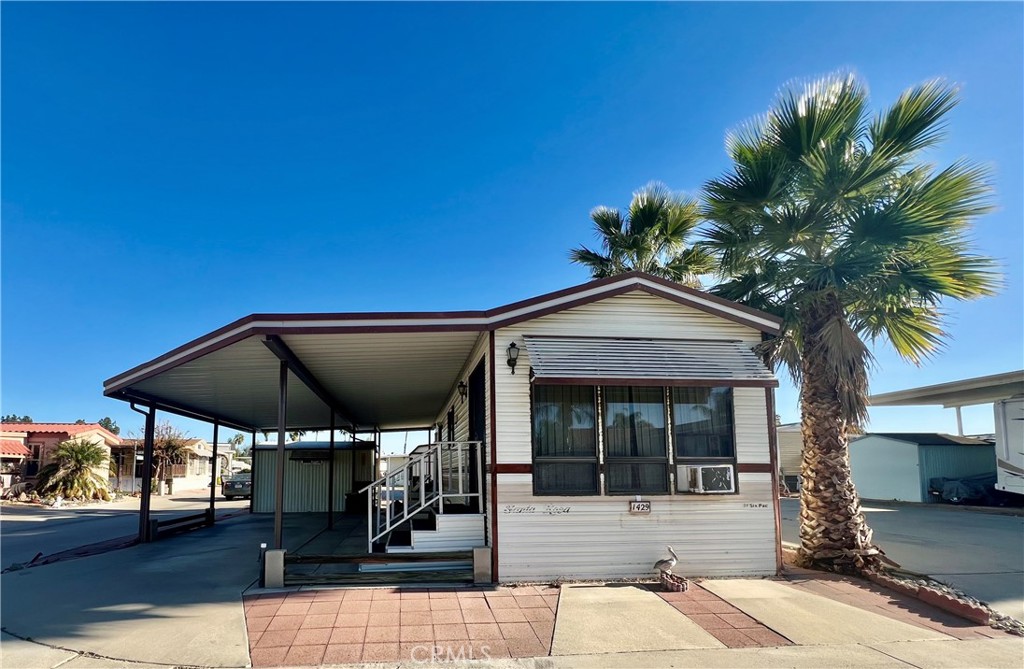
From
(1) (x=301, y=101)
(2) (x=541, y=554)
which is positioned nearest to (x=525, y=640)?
(2) (x=541, y=554)

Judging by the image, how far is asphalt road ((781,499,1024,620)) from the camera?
7498 mm

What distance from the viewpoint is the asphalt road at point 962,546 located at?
7498 millimetres

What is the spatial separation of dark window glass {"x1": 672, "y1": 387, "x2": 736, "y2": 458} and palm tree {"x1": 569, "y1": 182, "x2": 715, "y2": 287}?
509 cm

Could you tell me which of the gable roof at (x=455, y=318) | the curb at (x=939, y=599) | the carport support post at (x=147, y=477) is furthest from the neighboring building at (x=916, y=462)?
the carport support post at (x=147, y=477)

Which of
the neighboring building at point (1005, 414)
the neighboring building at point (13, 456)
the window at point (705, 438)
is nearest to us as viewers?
the window at point (705, 438)

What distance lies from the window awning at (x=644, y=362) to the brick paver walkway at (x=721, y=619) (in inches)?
92.8

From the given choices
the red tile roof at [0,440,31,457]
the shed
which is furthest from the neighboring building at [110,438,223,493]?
the shed

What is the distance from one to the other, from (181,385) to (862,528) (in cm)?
1052

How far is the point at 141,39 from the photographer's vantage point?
10023mm

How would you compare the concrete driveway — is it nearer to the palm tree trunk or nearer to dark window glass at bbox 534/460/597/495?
dark window glass at bbox 534/460/597/495

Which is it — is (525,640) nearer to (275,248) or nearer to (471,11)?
(471,11)

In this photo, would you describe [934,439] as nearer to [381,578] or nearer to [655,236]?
[655,236]

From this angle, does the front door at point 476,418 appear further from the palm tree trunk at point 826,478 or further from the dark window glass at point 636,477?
the palm tree trunk at point 826,478

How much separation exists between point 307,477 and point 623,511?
15.3 metres
